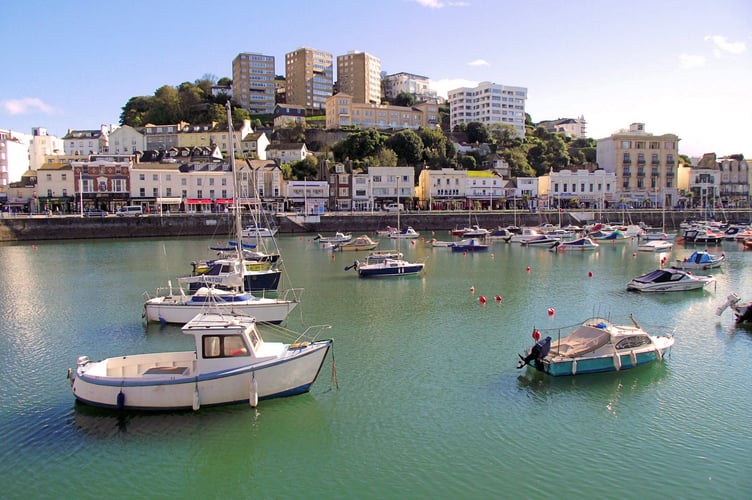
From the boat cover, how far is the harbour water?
1009 mm

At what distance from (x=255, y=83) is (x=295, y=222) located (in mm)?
78195

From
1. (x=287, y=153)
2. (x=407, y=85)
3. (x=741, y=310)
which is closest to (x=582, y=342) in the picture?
(x=741, y=310)

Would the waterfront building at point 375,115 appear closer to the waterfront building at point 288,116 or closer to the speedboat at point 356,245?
the waterfront building at point 288,116

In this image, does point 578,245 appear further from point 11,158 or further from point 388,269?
point 11,158

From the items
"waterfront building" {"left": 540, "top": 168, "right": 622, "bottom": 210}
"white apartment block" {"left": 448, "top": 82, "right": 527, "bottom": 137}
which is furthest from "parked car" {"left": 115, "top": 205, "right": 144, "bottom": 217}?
"white apartment block" {"left": 448, "top": 82, "right": 527, "bottom": 137}

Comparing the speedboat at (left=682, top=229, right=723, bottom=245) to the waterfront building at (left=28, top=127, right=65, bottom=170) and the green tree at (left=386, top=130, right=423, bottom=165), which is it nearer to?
the green tree at (left=386, top=130, right=423, bottom=165)

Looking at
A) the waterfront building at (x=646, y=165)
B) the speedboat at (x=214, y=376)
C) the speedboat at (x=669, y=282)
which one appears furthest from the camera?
the waterfront building at (x=646, y=165)

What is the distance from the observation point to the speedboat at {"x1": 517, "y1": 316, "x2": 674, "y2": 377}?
18.2 metres

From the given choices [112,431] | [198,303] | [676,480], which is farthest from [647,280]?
[112,431]

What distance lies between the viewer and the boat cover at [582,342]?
1850 cm

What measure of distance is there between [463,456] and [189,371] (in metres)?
7.98

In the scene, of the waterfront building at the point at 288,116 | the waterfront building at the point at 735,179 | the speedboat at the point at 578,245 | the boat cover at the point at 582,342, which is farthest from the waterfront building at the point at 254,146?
the waterfront building at the point at 735,179

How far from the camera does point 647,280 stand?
1318 inches

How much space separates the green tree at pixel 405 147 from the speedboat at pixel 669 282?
7582 centimetres
